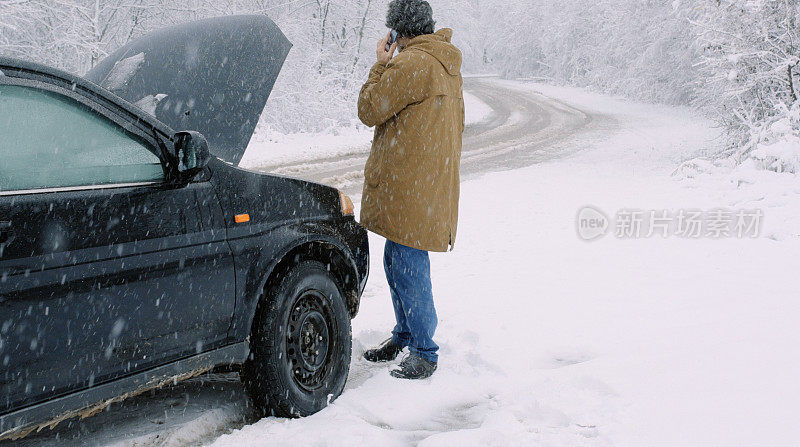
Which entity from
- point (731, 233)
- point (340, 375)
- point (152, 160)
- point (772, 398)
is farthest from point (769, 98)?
point (152, 160)

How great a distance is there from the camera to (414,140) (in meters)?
3.66

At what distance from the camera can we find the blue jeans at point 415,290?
12.7 feet

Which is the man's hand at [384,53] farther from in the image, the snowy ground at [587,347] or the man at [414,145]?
the snowy ground at [587,347]

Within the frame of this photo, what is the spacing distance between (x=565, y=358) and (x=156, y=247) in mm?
2567

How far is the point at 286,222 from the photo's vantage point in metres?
3.28

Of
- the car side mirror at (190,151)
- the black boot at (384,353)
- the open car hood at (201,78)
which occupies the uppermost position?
the open car hood at (201,78)

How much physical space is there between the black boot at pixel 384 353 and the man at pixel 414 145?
259mm

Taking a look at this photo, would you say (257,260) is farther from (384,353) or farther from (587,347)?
(587,347)

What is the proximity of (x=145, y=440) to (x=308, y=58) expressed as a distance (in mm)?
19658

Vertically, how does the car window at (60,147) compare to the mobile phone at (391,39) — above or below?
below

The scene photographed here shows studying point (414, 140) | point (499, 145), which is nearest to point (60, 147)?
point (414, 140)

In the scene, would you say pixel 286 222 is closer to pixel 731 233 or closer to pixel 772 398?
pixel 772 398

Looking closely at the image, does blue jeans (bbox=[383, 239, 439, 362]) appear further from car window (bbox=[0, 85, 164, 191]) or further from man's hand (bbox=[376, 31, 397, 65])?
car window (bbox=[0, 85, 164, 191])

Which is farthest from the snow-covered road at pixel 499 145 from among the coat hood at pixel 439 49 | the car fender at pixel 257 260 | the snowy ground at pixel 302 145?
the car fender at pixel 257 260
